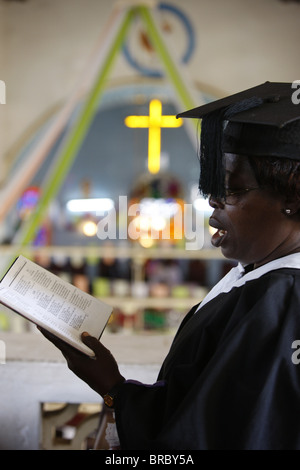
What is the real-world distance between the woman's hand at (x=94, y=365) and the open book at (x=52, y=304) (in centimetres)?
2

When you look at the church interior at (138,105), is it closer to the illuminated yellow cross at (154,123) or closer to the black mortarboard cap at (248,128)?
the illuminated yellow cross at (154,123)

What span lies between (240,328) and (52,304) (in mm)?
356

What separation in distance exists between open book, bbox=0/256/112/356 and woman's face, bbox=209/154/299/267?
0.28 meters

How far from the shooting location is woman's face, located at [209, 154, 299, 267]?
2.67ft

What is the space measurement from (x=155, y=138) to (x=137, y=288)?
149 cm

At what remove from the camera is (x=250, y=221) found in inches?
32.5

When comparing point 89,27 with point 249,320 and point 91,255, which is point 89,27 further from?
point 249,320

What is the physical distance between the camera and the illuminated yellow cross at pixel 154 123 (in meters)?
4.86

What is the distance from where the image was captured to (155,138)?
16.4ft

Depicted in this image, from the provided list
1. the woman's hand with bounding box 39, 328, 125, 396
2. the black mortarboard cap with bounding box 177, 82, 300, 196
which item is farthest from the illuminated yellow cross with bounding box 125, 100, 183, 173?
the woman's hand with bounding box 39, 328, 125, 396

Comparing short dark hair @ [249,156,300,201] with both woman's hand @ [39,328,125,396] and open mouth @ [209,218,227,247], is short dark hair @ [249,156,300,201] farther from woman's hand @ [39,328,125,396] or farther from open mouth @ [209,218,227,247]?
woman's hand @ [39,328,125,396]

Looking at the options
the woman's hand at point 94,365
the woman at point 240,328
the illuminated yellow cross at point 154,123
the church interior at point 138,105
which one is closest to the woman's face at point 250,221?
the woman at point 240,328

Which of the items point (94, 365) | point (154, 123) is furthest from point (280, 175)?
point (154, 123)
